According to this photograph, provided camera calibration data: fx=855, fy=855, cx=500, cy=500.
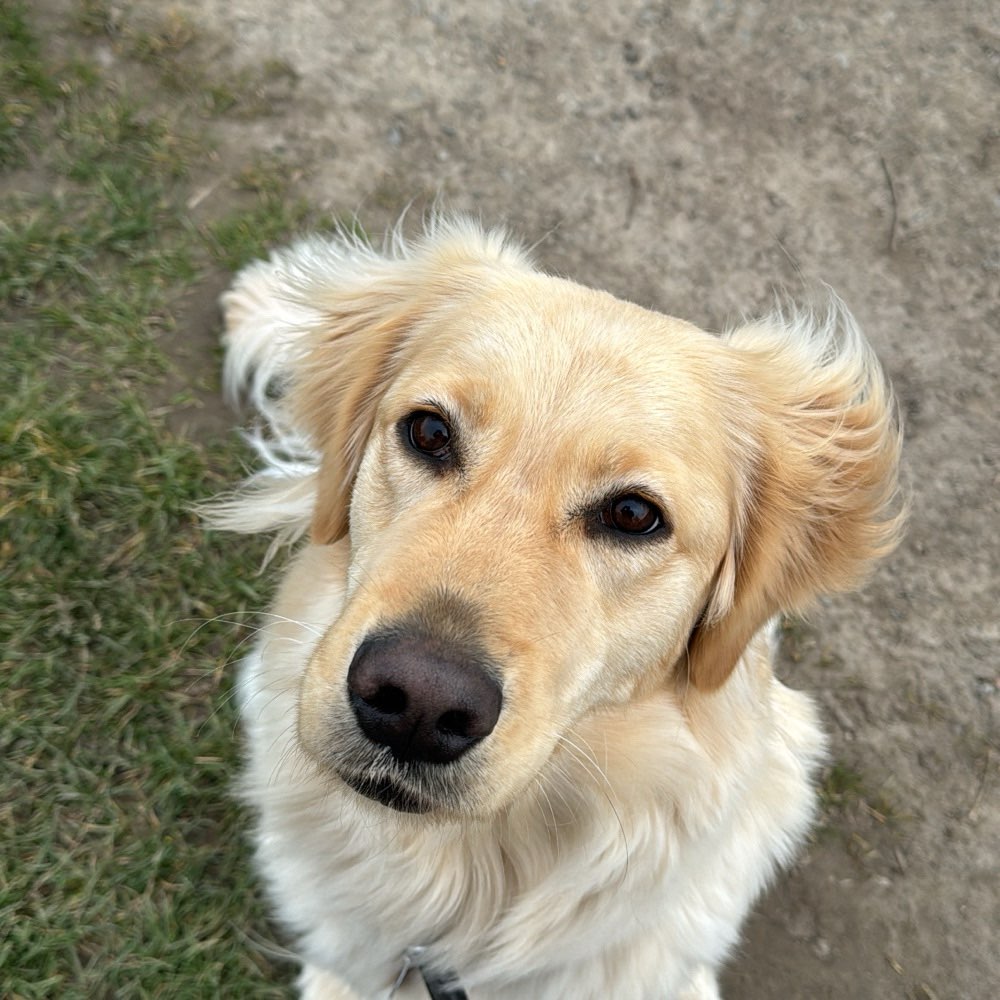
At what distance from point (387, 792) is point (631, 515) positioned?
0.83 meters

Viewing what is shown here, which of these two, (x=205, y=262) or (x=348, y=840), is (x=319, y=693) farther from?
(x=205, y=262)

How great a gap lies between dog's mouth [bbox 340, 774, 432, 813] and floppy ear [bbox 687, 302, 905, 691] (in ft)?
3.04

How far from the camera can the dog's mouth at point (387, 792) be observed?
167 centimetres

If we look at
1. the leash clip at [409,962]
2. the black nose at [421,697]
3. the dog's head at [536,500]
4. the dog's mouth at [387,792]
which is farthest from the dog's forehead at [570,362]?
the leash clip at [409,962]

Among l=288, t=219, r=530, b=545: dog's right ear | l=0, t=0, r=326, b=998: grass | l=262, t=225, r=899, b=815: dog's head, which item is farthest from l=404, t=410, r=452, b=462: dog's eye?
l=0, t=0, r=326, b=998: grass

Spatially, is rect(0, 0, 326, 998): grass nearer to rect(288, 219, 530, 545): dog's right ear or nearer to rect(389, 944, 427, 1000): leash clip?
rect(389, 944, 427, 1000): leash clip

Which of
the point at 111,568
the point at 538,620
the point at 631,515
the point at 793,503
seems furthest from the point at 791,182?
the point at 111,568

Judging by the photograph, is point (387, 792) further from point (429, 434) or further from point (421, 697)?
point (429, 434)

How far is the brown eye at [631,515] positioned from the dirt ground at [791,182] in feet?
6.68

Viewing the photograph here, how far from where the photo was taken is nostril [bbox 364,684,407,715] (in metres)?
1.54

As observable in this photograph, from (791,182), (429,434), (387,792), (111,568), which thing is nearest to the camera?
(387,792)

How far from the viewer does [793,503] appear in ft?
7.80

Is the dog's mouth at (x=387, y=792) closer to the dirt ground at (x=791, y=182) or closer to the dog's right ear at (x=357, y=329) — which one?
the dog's right ear at (x=357, y=329)

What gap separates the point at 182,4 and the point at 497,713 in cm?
436
